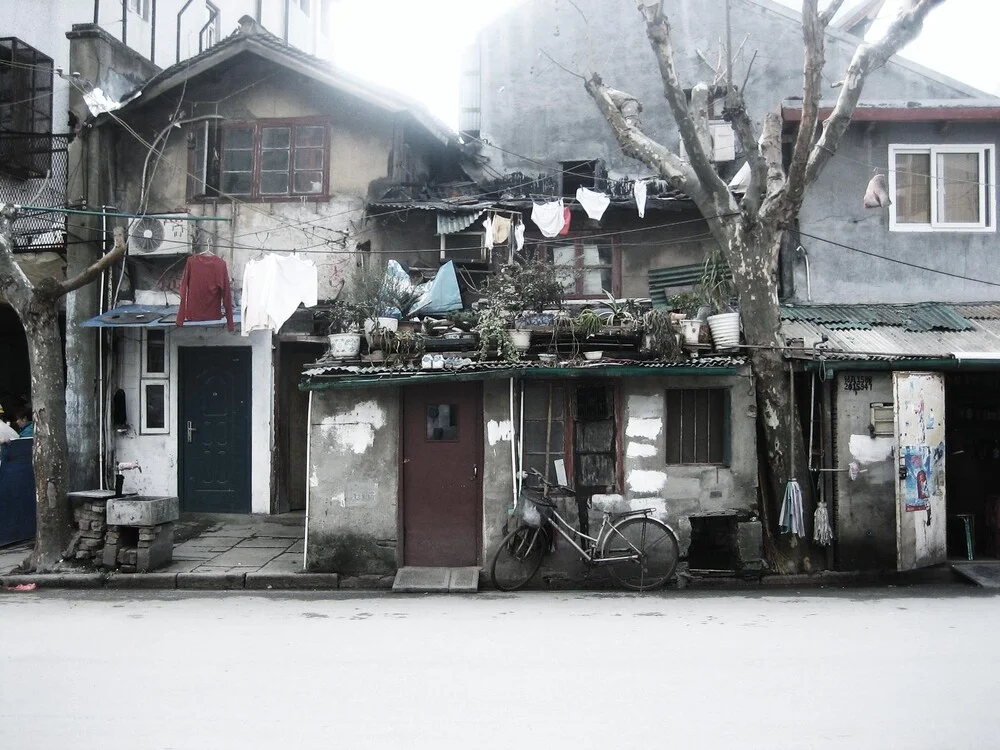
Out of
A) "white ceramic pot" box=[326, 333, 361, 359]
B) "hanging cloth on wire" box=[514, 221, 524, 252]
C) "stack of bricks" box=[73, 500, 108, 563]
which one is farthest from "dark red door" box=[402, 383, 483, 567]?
"stack of bricks" box=[73, 500, 108, 563]

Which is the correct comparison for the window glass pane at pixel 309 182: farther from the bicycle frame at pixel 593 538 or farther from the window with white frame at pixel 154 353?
the bicycle frame at pixel 593 538

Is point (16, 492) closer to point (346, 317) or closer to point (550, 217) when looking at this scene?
point (346, 317)

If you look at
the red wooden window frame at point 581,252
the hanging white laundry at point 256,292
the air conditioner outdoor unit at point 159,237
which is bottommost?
the hanging white laundry at point 256,292

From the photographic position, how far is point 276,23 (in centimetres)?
2448

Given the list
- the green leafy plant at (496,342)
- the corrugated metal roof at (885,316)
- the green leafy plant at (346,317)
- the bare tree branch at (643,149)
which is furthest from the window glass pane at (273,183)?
the corrugated metal roof at (885,316)

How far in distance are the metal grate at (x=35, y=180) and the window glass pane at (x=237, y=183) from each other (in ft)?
10.4

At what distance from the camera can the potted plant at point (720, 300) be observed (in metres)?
11.1

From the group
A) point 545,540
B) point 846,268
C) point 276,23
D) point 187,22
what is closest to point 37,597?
point 545,540

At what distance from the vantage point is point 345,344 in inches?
447

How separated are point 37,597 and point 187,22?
15.9 m

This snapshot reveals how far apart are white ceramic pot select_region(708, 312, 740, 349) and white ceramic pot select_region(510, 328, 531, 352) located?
255cm

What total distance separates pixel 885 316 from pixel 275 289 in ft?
30.2

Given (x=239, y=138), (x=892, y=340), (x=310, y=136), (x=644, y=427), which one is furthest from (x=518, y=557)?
(x=239, y=138)

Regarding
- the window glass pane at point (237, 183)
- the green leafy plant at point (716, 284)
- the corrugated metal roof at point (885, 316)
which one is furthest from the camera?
the window glass pane at point (237, 183)
